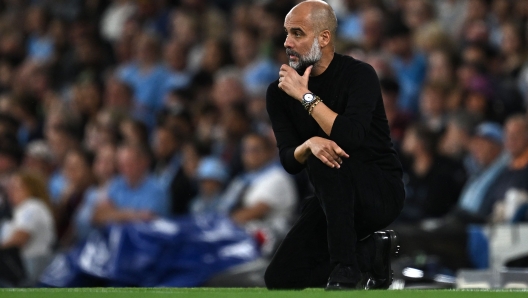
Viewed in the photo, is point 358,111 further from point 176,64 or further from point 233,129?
point 176,64

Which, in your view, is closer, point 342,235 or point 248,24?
point 342,235

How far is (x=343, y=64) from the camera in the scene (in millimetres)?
5629

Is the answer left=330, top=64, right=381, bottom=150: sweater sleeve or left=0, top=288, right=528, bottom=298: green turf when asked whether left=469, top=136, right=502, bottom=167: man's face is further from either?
left=0, top=288, right=528, bottom=298: green turf

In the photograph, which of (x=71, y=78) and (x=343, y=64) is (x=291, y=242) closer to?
(x=343, y=64)

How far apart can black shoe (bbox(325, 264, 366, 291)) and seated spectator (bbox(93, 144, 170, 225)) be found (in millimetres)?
5218

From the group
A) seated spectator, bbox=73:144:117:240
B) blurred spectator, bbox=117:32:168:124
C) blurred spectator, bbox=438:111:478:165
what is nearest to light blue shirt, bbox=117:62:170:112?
blurred spectator, bbox=117:32:168:124

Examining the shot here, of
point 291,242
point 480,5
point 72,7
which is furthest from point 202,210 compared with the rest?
point 72,7

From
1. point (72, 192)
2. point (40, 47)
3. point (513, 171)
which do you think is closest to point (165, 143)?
point (72, 192)

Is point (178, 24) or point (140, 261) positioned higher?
point (178, 24)

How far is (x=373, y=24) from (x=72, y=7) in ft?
19.6

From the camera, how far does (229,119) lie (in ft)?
35.7

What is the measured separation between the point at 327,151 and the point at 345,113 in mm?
257

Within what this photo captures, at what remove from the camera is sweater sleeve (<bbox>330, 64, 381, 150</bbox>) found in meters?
5.27

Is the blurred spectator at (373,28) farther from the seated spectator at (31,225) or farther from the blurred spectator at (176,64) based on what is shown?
the seated spectator at (31,225)
